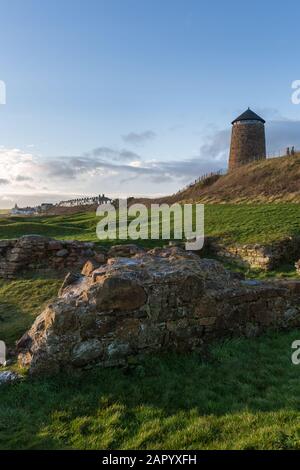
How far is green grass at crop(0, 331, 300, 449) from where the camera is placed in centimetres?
463

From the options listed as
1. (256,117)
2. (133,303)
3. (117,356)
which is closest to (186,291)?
(133,303)

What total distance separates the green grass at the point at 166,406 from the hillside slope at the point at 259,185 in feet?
106

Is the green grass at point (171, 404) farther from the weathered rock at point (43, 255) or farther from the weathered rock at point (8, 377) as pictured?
the weathered rock at point (43, 255)

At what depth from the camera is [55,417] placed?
5.21 metres

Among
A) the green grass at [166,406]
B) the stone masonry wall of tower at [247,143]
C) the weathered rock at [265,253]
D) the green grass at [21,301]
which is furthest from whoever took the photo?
the stone masonry wall of tower at [247,143]

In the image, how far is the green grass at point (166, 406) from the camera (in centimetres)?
463

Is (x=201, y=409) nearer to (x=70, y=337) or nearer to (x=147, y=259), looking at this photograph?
(x=70, y=337)

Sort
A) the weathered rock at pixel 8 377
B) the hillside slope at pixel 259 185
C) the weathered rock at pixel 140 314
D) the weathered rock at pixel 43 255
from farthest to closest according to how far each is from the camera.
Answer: the hillside slope at pixel 259 185 < the weathered rock at pixel 43 255 < the weathered rock at pixel 140 314 < the weathered rock at pixel 8 377

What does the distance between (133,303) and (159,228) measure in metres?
21.0

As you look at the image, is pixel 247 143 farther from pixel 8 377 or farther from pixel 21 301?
pixel 8 377

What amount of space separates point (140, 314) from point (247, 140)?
6374 centimetres

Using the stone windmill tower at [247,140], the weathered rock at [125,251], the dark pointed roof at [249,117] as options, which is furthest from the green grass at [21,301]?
the dark pointed roof at [249,117]

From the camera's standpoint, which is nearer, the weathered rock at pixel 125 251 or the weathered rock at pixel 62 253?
the weathered rock at pixel 125 251

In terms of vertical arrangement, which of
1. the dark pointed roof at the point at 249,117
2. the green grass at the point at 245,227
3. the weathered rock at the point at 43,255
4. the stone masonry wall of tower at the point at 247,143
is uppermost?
the dark pointed roof at the point at 249,117
